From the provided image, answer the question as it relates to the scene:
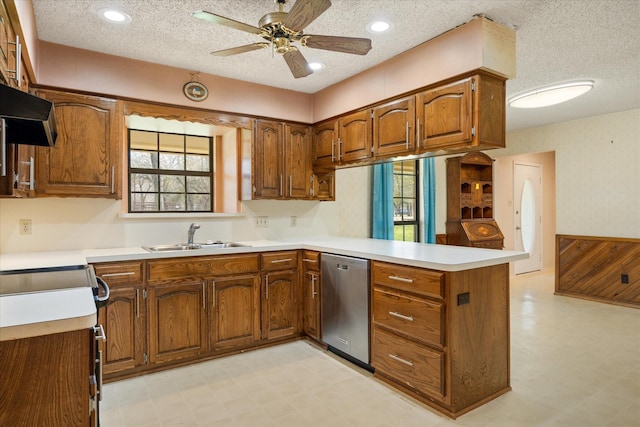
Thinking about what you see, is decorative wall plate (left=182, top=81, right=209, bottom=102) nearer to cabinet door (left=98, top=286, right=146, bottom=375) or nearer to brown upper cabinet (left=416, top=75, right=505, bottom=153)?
cabinet door (left=98, top=286, right=146, bottom=375)

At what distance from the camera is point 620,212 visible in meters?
4.93

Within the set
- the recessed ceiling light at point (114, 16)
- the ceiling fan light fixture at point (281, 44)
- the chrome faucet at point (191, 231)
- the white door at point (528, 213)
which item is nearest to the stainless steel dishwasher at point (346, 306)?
the chrome faucet at point (191, 231)

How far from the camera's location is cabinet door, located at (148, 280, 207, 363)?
115 inches

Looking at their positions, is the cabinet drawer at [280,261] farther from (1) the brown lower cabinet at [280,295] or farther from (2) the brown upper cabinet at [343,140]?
(2) the brown upper cabinet at [343,140]

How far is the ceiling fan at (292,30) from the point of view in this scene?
1.91 meters

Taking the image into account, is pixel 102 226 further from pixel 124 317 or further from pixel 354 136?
pixel 354 136

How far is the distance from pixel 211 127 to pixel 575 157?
4.97 metres

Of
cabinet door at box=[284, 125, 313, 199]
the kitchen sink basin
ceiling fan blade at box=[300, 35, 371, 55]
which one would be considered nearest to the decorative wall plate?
cabinet door at box=[284, 125, 313, 199]

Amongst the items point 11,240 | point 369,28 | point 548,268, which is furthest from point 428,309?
point 548,268

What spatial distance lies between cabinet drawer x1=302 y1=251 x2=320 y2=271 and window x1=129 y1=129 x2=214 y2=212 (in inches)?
47.9

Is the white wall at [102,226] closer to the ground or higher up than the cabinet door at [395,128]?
closer to the ground

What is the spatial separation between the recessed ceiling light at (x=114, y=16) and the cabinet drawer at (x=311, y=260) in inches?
88.9

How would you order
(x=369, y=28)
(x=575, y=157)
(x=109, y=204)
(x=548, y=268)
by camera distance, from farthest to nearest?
Result: (x=548, y=268), (x=575, y=157), (x=109, y=204), (x=369, y=28)

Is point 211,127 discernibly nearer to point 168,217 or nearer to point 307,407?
point 168,217
